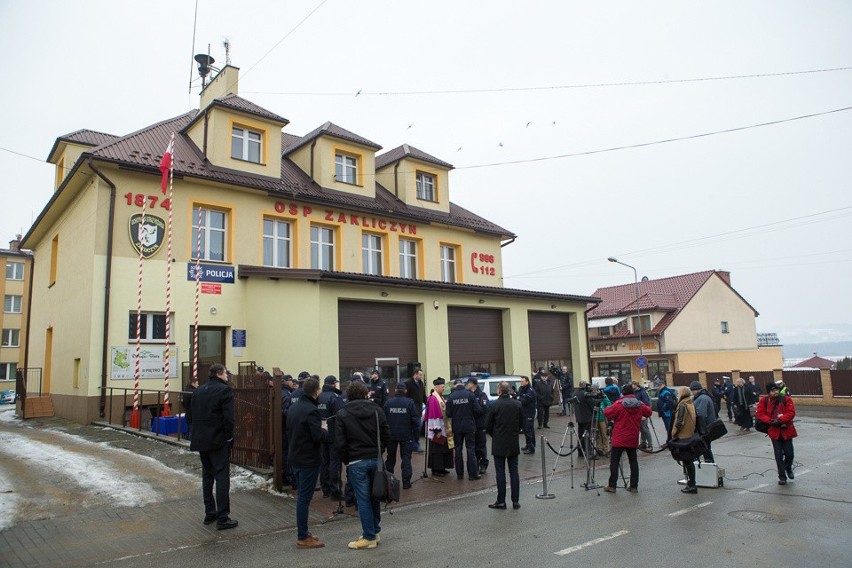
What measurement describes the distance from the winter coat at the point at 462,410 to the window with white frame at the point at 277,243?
35.5 feet

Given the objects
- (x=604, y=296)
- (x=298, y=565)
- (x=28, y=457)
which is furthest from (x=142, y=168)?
(x=604, y=296)

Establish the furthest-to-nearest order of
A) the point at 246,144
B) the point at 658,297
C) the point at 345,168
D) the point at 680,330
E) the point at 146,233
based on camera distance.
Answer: the point at 658,297 → the point at 680,330 → the point at 345,168 → the point at 246,144 → the point at 146,233

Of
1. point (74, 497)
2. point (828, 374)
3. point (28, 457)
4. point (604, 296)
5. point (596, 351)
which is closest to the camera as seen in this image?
point (74, 497)

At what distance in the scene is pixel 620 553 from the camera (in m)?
6.14

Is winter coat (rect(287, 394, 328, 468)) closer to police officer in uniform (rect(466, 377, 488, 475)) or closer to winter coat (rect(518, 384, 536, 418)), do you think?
police officer in uniform (rect(466, 377, 488, 475))

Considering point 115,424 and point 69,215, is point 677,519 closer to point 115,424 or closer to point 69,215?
point 115,424

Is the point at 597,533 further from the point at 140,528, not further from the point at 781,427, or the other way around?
the point at 140,528

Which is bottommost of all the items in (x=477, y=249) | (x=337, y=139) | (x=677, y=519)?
(x=677, y=519)

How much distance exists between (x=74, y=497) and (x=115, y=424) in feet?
24.7

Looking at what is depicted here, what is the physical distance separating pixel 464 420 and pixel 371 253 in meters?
13.0

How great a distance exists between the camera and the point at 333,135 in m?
23.0

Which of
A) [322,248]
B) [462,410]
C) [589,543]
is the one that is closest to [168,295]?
[322,248]

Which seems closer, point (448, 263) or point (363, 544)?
point (363, 544)

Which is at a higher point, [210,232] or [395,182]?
[395,182]
